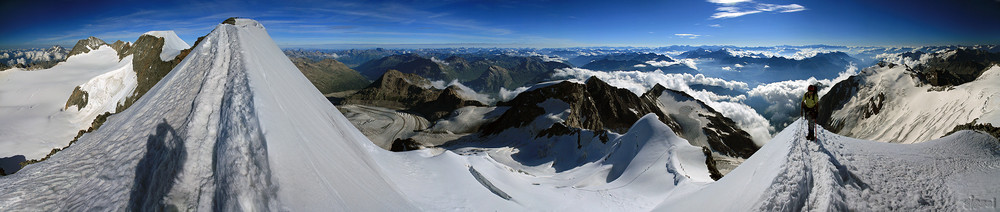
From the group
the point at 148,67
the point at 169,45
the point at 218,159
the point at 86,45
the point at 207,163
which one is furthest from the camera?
the point at 86,45

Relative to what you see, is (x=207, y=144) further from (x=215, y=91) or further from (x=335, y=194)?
(x=335, y=194)

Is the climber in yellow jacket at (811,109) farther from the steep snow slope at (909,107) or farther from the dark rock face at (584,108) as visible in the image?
the steep snow slope at (909,107)

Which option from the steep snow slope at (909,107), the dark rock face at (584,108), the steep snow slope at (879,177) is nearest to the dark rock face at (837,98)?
the steep snow slope at (909,107)

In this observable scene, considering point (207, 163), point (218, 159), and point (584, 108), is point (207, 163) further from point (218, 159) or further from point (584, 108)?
point (584, 108)

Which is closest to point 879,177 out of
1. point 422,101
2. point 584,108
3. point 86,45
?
point 584,108

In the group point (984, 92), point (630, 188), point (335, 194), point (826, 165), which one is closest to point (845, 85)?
point (984, 92)

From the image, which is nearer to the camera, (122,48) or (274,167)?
(274,167)

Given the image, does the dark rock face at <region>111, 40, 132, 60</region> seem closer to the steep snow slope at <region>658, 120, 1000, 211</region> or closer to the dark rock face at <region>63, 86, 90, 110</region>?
the dark rock face at <region>63, 86, 90, 110</region>
